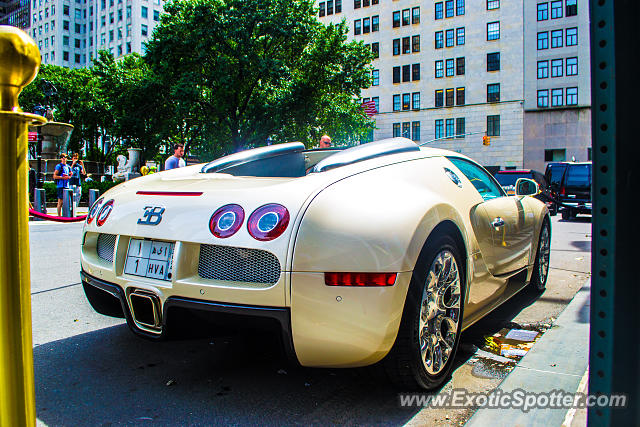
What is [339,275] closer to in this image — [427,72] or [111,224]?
[111,224]

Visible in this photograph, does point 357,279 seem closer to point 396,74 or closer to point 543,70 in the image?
point 543,70

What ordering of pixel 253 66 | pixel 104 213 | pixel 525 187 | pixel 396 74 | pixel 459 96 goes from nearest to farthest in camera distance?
pixel 104 213 < pixel 525 187 < pixel 253 66 < pixel 459 96 < pixel 396 74

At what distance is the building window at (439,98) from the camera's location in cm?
5512

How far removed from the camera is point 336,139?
31.2 meters

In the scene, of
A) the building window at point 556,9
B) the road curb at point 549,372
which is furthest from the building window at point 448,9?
the road curb at point 549,372

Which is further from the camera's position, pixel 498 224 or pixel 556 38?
pixel 556 38

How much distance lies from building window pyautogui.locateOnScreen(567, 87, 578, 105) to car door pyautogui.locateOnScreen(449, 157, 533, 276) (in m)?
51.9

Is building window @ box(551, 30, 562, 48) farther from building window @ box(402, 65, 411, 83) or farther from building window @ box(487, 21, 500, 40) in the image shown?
building window @ box(402, 65, 411, 83)

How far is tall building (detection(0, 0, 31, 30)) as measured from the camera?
9888 cm

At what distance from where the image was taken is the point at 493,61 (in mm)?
52844

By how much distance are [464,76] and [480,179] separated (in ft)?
177

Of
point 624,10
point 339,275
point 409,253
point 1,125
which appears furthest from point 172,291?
point 624,10

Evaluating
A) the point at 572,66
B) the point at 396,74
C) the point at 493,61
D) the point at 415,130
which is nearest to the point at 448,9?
the point at 493,61

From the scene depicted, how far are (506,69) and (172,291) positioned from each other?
182 ft
